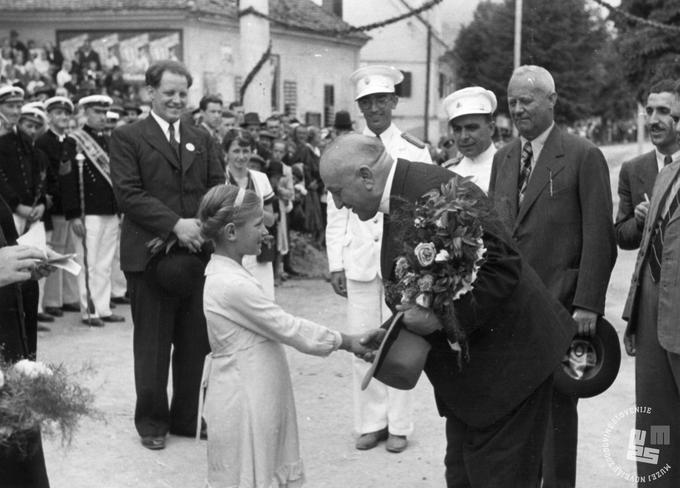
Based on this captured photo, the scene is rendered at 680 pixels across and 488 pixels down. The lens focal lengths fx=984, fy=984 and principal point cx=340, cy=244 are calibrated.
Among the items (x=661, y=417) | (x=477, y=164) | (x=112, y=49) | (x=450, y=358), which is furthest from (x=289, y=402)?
(x=112, y=49)

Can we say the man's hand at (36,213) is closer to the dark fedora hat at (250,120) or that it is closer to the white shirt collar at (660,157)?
the dark fedora hat at (250,120)

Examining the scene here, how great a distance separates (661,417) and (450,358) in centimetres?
148

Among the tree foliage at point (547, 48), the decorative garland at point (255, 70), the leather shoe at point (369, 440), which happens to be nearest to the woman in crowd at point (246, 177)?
the leather shoe at point (369, 440)

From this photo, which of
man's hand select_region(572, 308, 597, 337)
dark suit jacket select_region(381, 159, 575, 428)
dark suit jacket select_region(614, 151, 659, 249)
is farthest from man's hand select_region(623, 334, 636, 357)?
dark suit jacket select_region(381, 159, 575, 428)

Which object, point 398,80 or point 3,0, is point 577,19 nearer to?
point 3,0

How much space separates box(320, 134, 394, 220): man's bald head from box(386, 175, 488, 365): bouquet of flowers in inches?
12.5

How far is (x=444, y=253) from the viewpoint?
374 centimetres

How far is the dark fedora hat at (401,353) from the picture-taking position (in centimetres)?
387

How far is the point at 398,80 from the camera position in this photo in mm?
6969

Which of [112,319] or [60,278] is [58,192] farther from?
[112,319]

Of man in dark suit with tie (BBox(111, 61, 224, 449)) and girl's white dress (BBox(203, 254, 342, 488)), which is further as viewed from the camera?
man in dark suit with tie (BBox(111, 61, 224, 449))

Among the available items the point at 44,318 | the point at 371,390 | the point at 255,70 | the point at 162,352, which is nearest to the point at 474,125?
the point at 371,390

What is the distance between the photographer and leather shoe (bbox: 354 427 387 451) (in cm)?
671

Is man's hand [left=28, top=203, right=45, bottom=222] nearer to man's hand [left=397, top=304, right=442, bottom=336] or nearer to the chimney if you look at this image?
man's hand [left=397, top=304, right=442, bottom=336]
